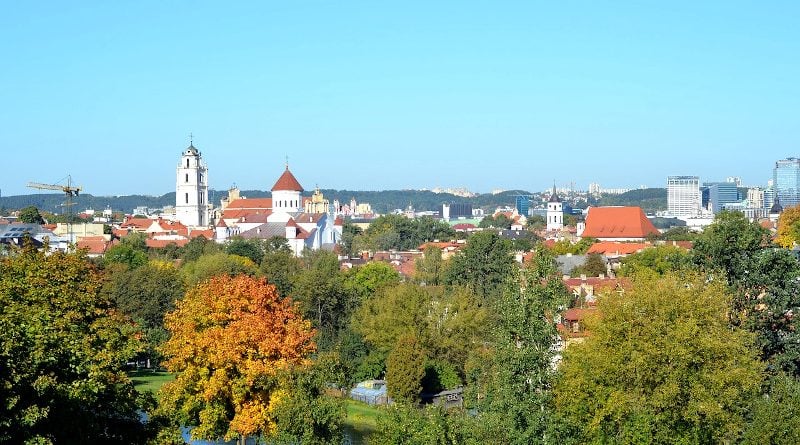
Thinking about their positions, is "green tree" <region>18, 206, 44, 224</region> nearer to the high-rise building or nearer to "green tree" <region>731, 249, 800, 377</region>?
the high-rise building

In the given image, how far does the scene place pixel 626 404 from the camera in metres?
24.3

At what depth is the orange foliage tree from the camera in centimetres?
2639

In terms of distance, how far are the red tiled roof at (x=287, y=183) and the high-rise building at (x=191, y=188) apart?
15341mm

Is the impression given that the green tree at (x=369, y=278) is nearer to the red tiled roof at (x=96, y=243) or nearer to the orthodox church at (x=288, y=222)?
the orthodox church at (x=288, y=222)

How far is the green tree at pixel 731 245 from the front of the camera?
106ft

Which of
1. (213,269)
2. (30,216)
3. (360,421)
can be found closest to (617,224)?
(213,269)

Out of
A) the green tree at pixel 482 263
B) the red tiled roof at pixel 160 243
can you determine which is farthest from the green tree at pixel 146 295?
the red tiled roof at pixel 160 243

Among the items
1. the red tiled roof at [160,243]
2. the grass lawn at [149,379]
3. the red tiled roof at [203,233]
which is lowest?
the grass lawn at [149,379]

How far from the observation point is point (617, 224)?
120375 millimetres

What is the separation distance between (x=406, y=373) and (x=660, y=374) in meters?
14.4

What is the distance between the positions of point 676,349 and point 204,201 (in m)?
119

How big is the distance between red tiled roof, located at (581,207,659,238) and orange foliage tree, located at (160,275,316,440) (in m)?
95.1

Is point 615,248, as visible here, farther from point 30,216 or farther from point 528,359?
point 528,359

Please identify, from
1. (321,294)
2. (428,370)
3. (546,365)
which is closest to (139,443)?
(546,365)
